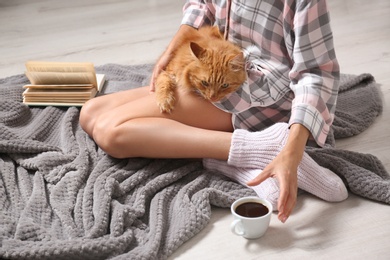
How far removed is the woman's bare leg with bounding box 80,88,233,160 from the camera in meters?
1.57

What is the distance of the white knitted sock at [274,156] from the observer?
58.8 inches

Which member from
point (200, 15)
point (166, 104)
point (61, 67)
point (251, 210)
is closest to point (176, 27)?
point (61, 67)

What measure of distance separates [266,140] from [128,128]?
0.39 meters

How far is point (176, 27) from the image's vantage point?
286 cm

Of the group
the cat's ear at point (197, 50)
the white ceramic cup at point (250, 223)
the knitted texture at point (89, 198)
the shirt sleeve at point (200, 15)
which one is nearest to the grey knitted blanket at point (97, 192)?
the knitted texture at point (89, 198)

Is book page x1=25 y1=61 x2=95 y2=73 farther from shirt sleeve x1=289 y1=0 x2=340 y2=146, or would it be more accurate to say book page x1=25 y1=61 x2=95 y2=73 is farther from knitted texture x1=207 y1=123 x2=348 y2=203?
shirt sleeve x1=289 y1=0 x2=340 y2=146

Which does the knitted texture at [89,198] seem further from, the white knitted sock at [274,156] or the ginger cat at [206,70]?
the ginger cat at [206,70]

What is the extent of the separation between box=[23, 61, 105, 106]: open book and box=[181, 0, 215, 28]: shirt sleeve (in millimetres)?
428

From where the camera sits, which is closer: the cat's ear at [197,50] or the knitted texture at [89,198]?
the knitted texture at [89,198]

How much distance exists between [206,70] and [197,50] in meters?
0.06

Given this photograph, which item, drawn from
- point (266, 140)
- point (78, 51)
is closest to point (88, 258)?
point (266, 140)

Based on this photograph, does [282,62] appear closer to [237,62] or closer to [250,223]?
[237,62]

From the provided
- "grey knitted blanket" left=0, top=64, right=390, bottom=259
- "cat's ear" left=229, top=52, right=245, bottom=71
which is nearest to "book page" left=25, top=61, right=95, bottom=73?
"grey knitted blanket" left=0, top=64, right=390, bottom=259

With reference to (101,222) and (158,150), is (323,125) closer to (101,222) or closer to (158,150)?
(158,150)
